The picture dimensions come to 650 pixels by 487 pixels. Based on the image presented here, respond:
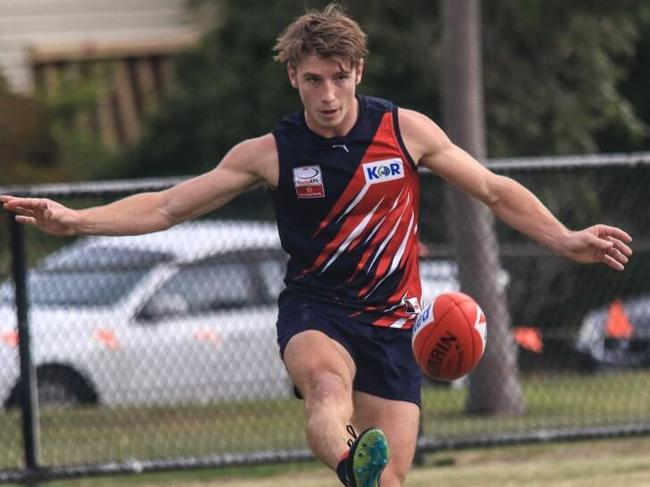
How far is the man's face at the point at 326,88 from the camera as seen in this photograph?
258 inches

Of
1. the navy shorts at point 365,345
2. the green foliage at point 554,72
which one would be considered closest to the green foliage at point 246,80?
the green foliage at point 554,72

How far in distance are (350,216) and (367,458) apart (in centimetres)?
114

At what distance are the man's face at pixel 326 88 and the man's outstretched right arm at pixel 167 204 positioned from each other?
10.1 inches

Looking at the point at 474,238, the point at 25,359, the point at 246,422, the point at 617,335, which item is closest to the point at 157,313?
the point at 246,422

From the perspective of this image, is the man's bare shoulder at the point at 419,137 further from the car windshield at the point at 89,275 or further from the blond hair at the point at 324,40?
the car windshield at the point at 89,275

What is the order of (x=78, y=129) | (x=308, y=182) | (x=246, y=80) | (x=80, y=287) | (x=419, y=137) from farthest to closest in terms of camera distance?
(x=78, y=129) < (x=246, y=80) < (x=80, y=287) < (x=419, y=137) < (x=308, y=182)

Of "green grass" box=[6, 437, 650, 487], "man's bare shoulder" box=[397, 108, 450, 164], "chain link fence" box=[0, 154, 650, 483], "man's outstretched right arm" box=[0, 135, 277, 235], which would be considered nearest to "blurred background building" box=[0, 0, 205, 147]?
"chain link fence" box=[0, 154, 650, 483]

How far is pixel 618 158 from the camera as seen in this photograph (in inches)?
396

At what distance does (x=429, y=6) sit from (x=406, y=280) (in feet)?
39.8

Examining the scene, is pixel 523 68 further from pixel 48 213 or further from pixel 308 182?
pixel 48 213

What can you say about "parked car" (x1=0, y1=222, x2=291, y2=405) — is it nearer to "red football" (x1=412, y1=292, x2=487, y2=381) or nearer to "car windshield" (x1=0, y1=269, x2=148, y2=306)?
"car windshield" (x1=0, y1=269, x2=148, y2=306)

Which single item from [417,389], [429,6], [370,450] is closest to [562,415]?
[417,389]

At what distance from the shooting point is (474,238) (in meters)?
10.3

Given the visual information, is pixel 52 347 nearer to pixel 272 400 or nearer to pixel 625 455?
pixel 272 400
